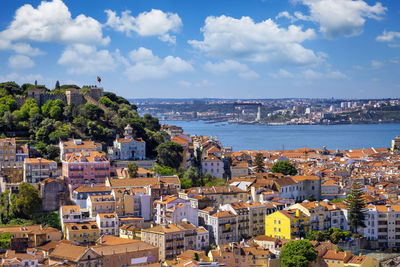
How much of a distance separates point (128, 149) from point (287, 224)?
1246 cm

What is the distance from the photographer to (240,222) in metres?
27.9

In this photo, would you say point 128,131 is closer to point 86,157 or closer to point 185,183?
point 86,157

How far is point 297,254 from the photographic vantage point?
24.0 m

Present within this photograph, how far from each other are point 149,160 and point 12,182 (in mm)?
8400

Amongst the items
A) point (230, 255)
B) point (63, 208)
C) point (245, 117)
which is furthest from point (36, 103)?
point (245, 117)

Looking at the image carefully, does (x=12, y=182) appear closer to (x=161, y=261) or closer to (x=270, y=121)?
(x=161, y=261)

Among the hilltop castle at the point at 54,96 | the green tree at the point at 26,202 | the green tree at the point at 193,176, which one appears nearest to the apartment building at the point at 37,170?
the green tree at the point at 26,202

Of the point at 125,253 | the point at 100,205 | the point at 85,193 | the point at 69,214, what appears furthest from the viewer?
the point at 85,193

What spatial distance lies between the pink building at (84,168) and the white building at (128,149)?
11.1ft

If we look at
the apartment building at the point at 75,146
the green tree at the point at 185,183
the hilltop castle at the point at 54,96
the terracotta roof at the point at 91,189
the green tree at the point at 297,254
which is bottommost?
the green tree at the point at 297,254

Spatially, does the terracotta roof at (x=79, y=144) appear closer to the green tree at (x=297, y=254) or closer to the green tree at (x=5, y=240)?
the green tree at (x=5, y=240)

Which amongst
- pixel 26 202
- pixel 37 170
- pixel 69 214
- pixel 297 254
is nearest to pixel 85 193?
pixel 69 214

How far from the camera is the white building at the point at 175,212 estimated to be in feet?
89.4

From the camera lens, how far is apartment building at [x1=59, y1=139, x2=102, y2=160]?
3372 cm
